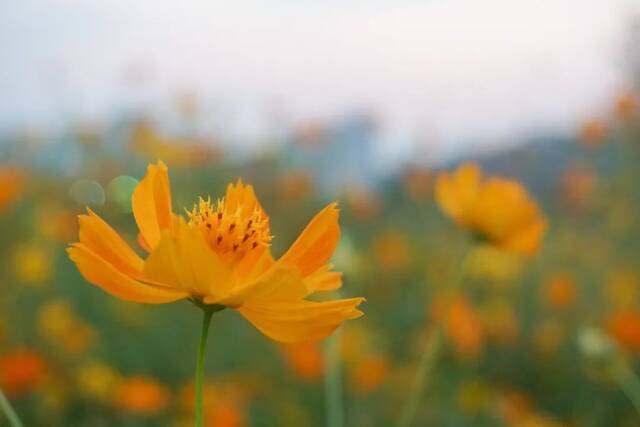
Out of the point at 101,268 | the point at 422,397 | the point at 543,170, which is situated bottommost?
the point at 543,170

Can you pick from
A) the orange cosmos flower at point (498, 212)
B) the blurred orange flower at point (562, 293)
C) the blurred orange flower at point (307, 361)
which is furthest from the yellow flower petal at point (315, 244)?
the blurred orange flower at point (562, 293)

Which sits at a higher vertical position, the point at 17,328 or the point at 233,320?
the point at 17,328

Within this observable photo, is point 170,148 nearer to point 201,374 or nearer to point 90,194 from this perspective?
point 90,194

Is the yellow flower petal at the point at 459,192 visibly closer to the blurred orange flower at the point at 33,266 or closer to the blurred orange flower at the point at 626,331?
the blurred orange flower at the point at 626,331

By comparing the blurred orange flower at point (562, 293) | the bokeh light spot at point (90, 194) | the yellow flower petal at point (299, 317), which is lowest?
the blurred orange flower at point (562, 293)

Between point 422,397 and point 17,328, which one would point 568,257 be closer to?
point 422,397

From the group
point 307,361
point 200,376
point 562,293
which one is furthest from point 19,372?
point 562,293

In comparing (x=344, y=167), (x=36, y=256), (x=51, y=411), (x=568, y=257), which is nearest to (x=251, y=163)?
(x=344, y=167)

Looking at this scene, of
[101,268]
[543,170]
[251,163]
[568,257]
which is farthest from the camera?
[543,170]
